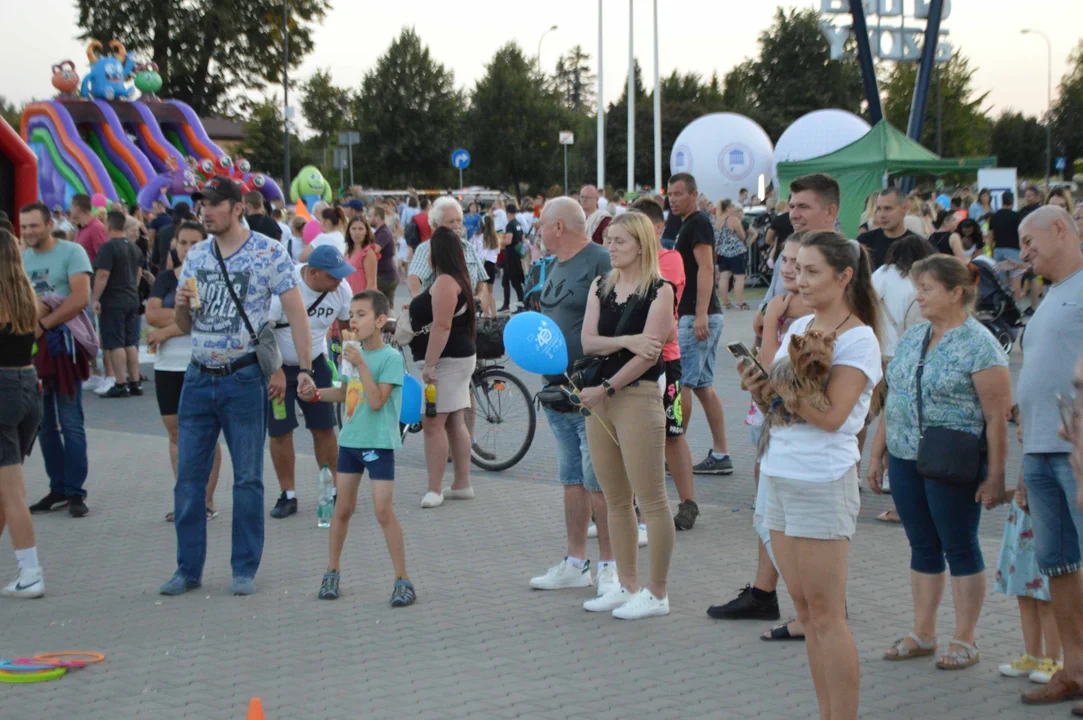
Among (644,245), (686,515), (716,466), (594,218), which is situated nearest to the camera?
(644,245)

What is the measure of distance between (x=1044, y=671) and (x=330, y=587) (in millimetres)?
3365

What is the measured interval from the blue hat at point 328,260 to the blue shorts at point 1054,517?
15.1 ft

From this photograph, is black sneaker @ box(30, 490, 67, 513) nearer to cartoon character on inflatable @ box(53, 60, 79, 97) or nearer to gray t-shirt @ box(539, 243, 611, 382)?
gray t-shirt @ box(539, 243, 611, 382)

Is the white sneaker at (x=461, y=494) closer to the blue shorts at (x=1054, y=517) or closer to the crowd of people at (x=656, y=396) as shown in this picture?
the crowd of people at (x=656, y=396)

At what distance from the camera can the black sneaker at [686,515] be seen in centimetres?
701

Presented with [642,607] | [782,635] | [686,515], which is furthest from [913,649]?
[686,515]

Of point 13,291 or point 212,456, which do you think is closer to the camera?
point 13,291

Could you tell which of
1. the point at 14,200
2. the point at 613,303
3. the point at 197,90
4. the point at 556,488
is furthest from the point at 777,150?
the point at 613,303

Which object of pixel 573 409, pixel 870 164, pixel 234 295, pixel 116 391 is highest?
pixel 870 164

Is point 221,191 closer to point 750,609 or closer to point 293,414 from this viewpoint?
point 293,414

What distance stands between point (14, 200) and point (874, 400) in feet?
37.0

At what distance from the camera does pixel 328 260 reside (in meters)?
7.47

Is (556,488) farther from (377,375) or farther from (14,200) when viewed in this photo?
(14,200)

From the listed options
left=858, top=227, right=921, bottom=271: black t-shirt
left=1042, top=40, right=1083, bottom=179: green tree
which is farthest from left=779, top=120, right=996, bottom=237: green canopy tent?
left=1042, top=40, right=1083, bottom=179: green tree
